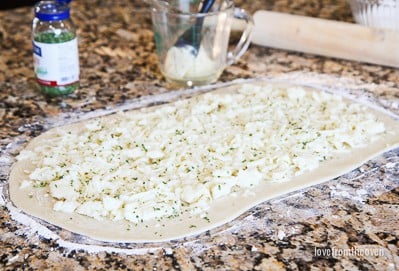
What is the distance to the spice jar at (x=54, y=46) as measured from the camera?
1.27 meters

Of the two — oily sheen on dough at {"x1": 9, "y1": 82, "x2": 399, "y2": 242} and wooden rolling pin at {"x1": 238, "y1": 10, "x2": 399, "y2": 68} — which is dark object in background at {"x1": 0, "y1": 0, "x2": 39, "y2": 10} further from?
oily sheen on dough at {"x1": 9, "y1": 82, "x2": 399, "y2": 242}

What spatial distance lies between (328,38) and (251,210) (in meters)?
0.68

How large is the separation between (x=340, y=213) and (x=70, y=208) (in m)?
0.42

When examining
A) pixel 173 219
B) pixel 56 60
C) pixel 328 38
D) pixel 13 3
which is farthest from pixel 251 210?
pixel 13 3

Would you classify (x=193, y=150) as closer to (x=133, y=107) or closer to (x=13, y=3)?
(x=133, y=107)

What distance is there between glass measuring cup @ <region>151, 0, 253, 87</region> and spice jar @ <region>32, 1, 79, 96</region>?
20 centimetres

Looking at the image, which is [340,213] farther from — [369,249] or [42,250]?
[42,250]

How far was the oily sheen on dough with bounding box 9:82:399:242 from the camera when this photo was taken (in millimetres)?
931

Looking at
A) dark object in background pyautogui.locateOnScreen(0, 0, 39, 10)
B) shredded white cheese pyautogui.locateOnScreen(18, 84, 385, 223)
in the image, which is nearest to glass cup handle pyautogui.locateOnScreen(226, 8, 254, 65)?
shredded white cheese pyautogui.locateOnScreen(18, 84, 385, 223)

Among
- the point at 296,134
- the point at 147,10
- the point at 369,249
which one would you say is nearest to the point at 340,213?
the point at 369,249

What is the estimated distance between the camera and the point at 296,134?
117 cm

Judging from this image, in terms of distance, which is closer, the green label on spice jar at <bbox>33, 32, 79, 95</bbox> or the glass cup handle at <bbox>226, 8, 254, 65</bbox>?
the green label on spice jar at <bbox>33, 32, 79, 95</bbox>

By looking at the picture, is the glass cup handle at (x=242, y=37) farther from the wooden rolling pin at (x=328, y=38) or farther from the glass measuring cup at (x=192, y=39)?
the wooden rolling pin at (x=328, y=38)

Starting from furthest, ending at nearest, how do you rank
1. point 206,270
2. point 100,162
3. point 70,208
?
point 100,162, point 70,208, point 206,270
